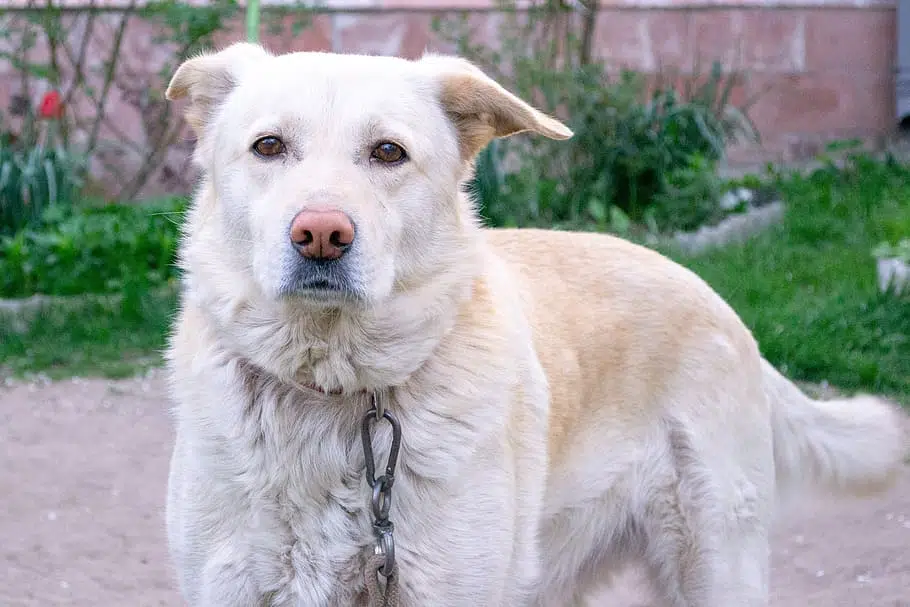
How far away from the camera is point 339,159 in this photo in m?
2.53

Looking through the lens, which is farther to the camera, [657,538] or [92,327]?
[92,327]

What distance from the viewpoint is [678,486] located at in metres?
3.22

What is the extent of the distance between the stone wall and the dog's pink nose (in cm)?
696

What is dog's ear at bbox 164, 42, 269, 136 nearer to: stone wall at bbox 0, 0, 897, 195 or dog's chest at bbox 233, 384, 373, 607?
dog's chest at bbox 233, 384, 373, 607

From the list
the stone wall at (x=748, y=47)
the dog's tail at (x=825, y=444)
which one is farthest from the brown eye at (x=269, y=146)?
the stone wall at (x=748, y=47)

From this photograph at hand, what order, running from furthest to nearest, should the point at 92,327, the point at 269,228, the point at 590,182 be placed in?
the point at 590,182 < the point at 92,327 < the point at 269,228

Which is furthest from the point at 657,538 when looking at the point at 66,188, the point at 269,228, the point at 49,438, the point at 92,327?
the point at 66,188

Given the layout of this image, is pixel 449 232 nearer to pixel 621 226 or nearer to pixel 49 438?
pixel 49 438

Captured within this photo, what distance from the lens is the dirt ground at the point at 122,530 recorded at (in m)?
3.91

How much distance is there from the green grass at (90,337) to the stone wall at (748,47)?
246 centimetres

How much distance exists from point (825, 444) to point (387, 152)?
5.54 feet

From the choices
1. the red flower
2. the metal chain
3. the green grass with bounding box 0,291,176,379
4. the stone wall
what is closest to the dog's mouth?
the metal chain

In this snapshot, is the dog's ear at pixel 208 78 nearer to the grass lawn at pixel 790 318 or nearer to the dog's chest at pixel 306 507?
the dog's chest at pixel 306 507

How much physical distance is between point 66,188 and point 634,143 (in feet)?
12.3
